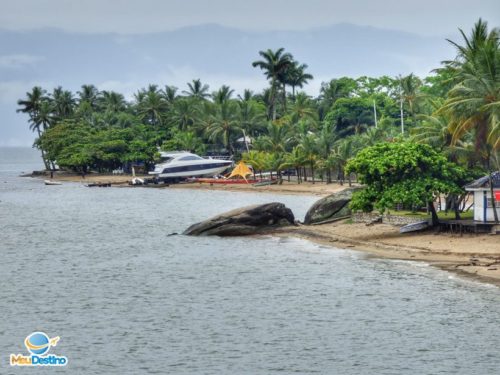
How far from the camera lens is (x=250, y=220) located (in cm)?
6625

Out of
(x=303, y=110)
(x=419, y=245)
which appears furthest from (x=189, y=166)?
(x=419, y=245)

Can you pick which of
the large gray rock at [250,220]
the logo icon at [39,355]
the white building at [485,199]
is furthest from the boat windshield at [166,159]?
the logo icon at [39,355]

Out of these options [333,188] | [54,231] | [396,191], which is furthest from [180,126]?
[396,191]

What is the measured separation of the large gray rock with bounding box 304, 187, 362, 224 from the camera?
220ft

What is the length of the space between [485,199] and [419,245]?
16.3ft

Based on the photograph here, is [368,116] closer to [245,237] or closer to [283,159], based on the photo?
[283,159]

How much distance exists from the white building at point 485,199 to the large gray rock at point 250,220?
17301 millimetres

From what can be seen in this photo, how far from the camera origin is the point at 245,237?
216ft

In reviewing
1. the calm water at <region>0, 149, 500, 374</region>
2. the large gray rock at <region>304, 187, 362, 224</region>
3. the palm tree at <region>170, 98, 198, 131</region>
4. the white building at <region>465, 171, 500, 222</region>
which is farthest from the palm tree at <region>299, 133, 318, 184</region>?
the white building at <region>465, 171, 500, 222</region>

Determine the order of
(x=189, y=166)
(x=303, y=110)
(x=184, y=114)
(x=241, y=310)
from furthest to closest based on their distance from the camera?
(x=184, y=114), (x=303, y=110), (x=189, y=166), (x=241, y=310)

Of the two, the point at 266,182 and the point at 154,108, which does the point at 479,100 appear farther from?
the point at 154,108

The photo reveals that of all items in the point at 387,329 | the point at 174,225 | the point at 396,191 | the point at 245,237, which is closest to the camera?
the point at 387,329

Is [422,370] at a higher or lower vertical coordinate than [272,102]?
lower

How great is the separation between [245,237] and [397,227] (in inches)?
494
